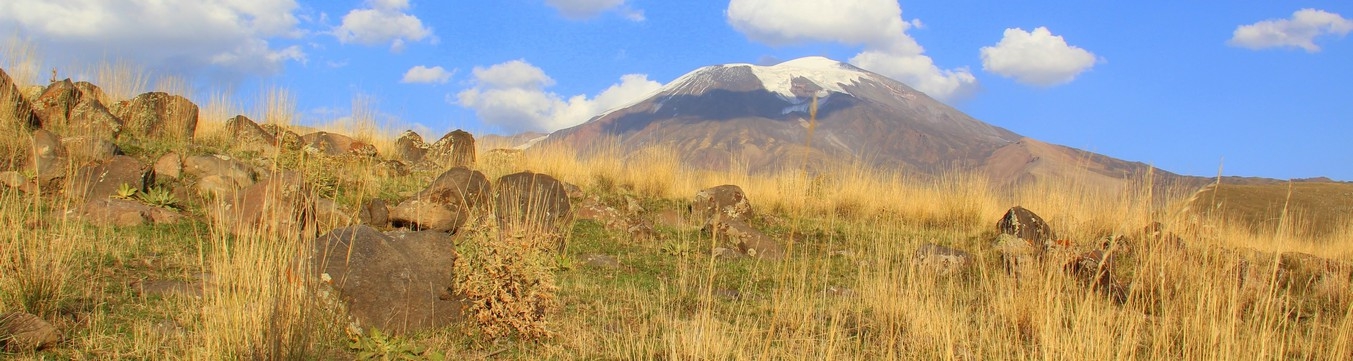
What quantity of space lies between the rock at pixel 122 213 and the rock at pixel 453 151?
4.94 meters

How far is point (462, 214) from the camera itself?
8773 mm

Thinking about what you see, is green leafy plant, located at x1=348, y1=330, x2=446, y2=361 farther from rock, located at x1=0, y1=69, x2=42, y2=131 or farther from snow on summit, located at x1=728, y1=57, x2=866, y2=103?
snow on summit, located at x1=728, y1=57, x2=866, y2=103

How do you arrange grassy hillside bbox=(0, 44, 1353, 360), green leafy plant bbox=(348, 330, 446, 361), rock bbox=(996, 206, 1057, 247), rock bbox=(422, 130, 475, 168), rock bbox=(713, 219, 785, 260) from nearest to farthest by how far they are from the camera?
1. grassy hillside bbox=(0, 44, 1353, 360)
2. green leafy plant bbox=(348, 330, 446, 361)
3. rock bbox=(713, 219, 785, 260)
4. rock bbox=(996, 206, 1057, 247)
5. rock bbox=(422, 130, 475, 168)

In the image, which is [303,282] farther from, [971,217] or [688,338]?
[971,217]

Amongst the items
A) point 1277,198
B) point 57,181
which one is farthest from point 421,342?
point 1277,198

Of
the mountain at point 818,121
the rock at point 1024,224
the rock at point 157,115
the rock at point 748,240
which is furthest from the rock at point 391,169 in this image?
the mountain at point 818,121

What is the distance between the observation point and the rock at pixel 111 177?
8.21 m

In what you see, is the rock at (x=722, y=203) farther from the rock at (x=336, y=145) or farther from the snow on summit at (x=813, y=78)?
the snow on summit at (x=813, y=78)

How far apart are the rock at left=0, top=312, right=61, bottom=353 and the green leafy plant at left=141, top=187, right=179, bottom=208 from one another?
14.6 feet

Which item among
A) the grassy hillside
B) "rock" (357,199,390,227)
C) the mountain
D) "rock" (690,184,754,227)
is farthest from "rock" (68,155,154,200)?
the mountain

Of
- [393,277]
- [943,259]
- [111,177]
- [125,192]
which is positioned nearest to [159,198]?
[125,192]

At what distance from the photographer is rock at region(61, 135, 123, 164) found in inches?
348

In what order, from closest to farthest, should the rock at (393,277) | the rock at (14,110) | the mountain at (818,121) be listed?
the rock at (393,277) < the rock at (14,110) < the mountain at (818,121)

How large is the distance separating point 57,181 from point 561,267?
512 cm
